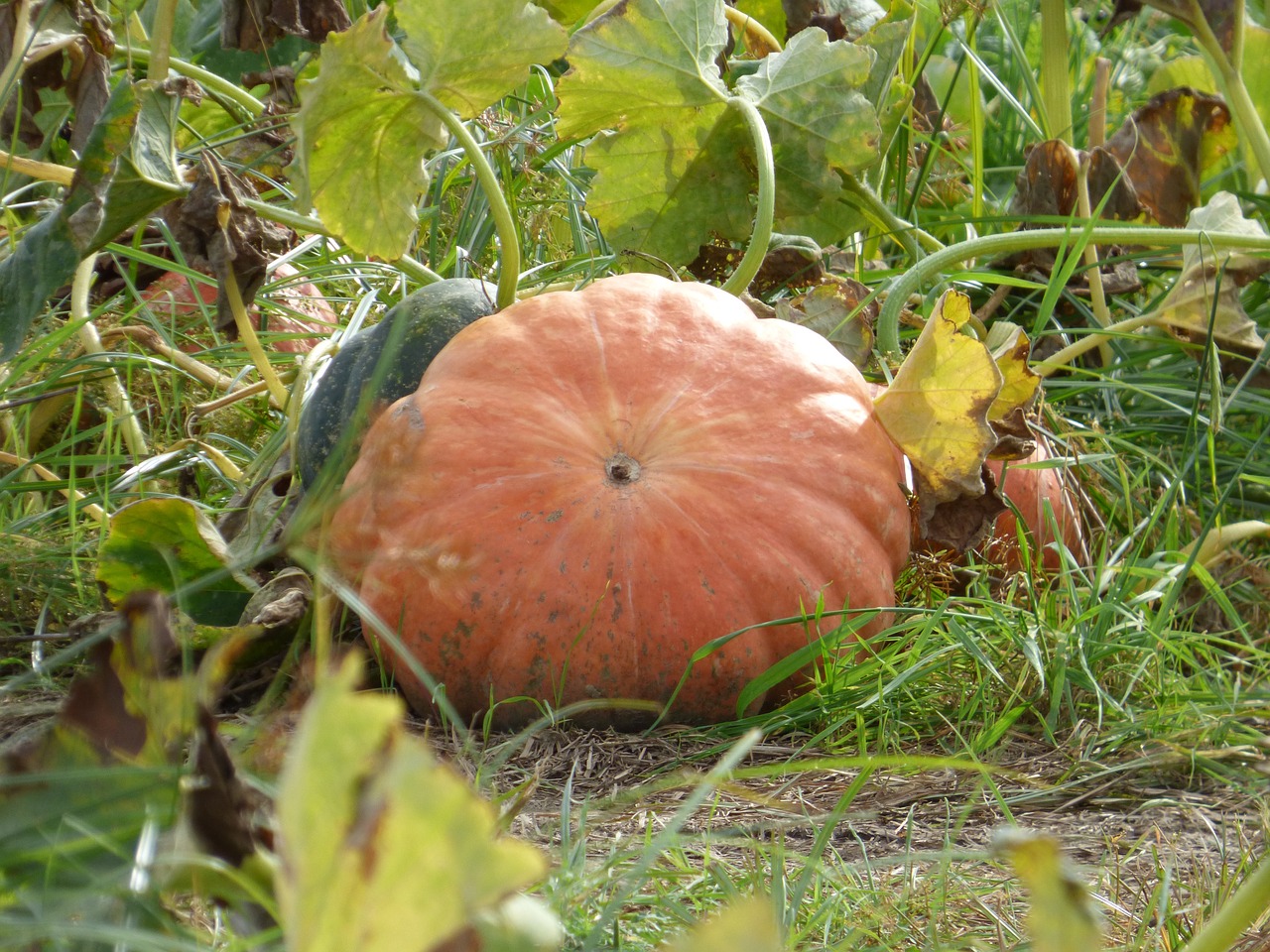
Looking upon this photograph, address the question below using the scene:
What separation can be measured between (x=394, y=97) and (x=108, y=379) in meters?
0.80

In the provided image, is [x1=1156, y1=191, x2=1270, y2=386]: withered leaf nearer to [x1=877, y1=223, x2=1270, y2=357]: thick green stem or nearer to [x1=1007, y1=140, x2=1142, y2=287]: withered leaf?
[x1=877, y1=223, x2=1270, y2=357]: thick green stem

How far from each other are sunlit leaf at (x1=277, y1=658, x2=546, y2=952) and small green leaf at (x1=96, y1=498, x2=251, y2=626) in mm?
1237

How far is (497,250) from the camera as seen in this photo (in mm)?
2719

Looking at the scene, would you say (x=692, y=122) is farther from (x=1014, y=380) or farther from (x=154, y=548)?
(x=154, y=548)

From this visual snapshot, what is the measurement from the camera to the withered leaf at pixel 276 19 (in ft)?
7.04

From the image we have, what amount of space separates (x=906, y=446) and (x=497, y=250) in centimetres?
124

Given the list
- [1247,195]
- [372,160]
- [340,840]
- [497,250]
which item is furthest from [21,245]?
[1247,195]

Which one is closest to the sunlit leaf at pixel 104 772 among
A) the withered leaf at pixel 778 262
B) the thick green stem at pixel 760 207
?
the thick green stem at pixel 760 207

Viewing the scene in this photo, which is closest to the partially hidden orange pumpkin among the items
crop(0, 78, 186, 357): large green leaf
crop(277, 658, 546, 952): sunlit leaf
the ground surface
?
the ground surface

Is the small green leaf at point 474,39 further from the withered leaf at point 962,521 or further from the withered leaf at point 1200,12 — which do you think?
the withered leaf at point 1200,12

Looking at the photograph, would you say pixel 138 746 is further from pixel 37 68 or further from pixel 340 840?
pixel 37 68

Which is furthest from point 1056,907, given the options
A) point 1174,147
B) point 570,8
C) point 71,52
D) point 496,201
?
point 1174,147

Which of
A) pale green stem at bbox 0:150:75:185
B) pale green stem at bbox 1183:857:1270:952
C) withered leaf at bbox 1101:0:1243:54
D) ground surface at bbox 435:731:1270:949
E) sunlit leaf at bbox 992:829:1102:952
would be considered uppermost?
withered leaf at bbox 1101:0:1243:54

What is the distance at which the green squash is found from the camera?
6.00 ft
